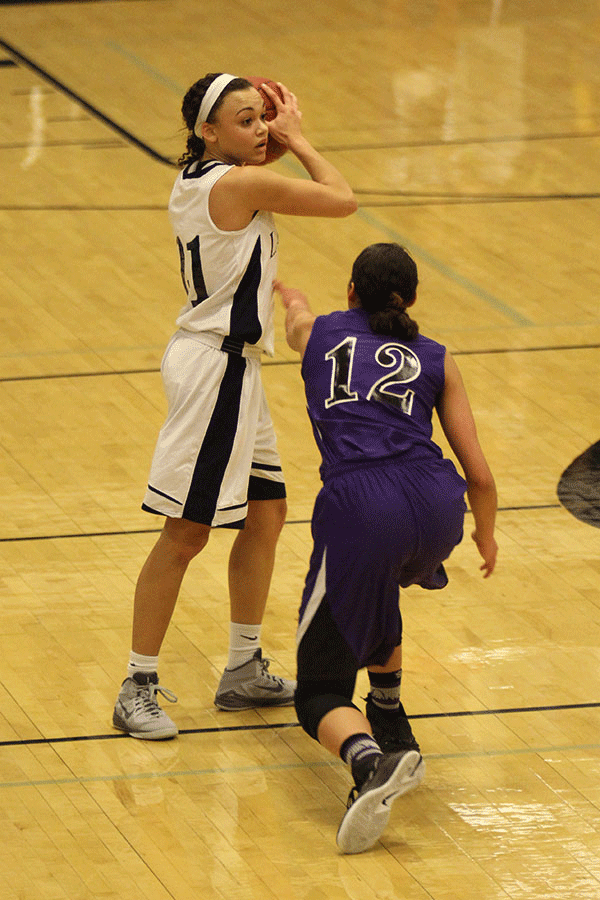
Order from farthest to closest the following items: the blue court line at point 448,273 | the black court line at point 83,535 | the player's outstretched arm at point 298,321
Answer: the blue court line at point 448,273 → the black court line at point 83,535 → the player's outstretched arm at point 298,321

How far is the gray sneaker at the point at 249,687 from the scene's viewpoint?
13.4ft

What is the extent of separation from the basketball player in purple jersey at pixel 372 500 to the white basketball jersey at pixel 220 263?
30cm

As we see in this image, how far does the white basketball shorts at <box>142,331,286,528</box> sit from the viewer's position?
3.81m

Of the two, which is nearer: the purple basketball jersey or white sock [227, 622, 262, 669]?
the purple basketball jersey

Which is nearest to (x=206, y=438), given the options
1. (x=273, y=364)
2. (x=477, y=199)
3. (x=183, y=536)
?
(x=183, y=536)

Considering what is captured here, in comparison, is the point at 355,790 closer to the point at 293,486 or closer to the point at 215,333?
the point at 215,333

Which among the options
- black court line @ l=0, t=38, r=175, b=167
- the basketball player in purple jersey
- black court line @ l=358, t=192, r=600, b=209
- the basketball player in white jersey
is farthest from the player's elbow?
black court line @ l=0, t=38, r=175, b=167

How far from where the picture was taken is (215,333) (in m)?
3.85

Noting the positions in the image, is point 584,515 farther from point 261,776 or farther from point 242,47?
point 242,47

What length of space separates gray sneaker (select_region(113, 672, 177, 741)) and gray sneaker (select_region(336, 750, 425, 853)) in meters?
0.68

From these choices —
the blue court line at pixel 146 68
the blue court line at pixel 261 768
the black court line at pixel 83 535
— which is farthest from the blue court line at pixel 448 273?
the blue court line at pixel 261 768

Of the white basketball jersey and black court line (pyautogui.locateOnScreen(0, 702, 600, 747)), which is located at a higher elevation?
the white basketball jersey

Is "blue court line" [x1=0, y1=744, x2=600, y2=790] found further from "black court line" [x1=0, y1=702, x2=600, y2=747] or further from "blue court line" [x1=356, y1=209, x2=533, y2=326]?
"blue court line" [x1=356, y1=209, x2=533, y2=326]

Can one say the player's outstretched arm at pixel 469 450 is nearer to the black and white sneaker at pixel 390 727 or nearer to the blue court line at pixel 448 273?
the black and white sneaker at pixel 390 727
